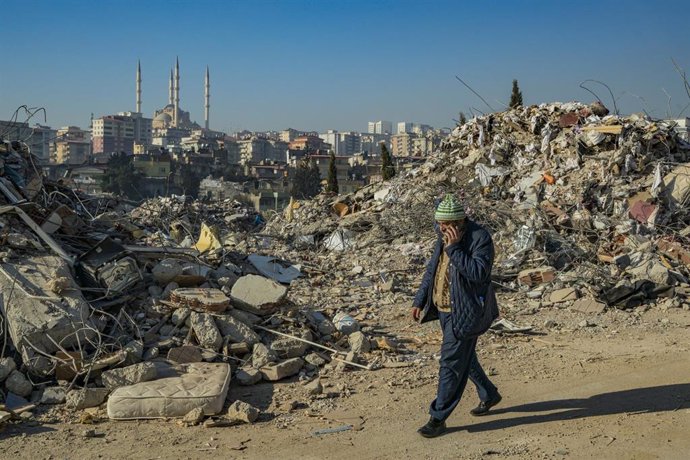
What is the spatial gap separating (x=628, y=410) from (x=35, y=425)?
11.7 feet

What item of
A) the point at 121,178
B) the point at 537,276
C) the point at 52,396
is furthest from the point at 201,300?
the point at 121,178

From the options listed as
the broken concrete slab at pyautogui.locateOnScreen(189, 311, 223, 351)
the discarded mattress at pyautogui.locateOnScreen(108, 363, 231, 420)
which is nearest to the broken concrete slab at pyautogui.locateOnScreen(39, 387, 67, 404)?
the discarded mattress at pyautogui.locateOnScreen(108, 363, 231, 420)

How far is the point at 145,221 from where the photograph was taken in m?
10.7

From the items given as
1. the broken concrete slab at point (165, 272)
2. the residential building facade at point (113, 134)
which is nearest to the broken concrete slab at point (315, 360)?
the broken concrete slab at point (165, 272)

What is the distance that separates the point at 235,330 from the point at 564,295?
3.70 metres

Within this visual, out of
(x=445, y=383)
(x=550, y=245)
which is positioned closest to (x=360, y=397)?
(x=445, y=383)

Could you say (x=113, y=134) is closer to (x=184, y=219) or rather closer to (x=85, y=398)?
(x=184, y=219)

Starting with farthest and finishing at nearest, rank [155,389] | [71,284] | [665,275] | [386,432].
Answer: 1. [665,275]
2. [71,284]
3. [155,389]
4. [386,432]

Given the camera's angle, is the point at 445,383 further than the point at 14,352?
No

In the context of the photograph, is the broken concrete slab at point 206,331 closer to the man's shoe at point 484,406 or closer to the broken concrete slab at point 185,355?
the broken concrete slab at point 185,355

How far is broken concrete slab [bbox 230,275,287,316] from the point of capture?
5.57m

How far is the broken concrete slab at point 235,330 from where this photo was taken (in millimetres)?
5059

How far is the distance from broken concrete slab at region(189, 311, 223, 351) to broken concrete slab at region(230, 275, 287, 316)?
540 mm

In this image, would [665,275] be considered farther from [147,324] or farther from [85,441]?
[85,441]
